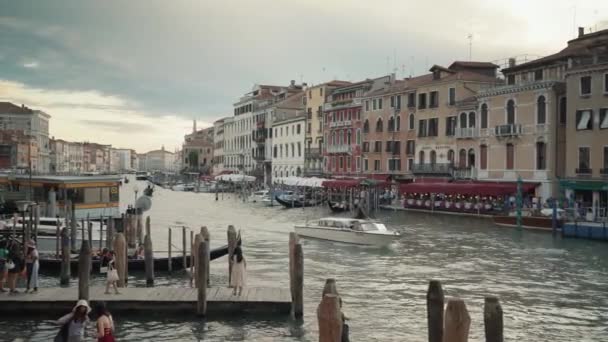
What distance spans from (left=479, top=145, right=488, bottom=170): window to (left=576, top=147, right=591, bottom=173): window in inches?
340

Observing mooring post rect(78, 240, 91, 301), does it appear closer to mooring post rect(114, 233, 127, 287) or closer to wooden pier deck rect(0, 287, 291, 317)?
wooden pier deck rect(0, 287, 291, 317)

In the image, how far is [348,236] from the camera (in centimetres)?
2689

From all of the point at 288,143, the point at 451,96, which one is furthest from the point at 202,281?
the point at 288,143

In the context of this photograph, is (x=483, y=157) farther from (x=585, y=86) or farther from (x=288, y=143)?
(x=288, y=143)

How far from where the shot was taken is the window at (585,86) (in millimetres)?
36094

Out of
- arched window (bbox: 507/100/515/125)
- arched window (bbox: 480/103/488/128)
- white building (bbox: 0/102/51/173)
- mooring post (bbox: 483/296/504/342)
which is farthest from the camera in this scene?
white building (bbox: 0/102/51/173)

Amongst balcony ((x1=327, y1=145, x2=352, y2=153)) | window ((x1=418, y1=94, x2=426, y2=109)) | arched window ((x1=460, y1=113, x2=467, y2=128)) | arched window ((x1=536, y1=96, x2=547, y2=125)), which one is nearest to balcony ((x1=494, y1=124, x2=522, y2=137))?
arched window ((x1=536, y1=96, x2=547, y2=125))

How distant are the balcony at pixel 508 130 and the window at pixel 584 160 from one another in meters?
5.47

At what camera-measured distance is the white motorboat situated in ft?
85.3

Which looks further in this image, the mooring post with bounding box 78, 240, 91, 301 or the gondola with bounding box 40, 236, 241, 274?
the gondola with bounding box 40, 236, 241, 274

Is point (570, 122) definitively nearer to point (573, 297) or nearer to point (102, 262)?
point (573, 297)

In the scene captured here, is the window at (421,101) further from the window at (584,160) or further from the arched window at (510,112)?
the window at (584,160)

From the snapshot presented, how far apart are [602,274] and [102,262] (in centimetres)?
1530

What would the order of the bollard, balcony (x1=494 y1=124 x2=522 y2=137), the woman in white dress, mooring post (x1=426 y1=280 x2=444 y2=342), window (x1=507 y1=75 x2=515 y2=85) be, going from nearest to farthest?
mooring post (x1=426 y1=280 x2=444 y2=342) → the woman in white dress → the bollard → balcony (x1=494 y1=124 x2=522 y2=137) → window (x1=507 y1=75 x2=515 y2=85)
